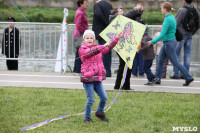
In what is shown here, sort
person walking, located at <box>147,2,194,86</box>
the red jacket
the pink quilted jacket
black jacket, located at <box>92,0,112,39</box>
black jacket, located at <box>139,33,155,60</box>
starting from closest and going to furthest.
A: the pink quilted jacket < person walking, located at <box>147,2,194,86</box> < black jacket, located at <box>139,33,155,60</box> < black jacket, located at <box>92,0,112,39</box> < the red jacket

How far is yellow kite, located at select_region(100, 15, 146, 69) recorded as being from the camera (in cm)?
742

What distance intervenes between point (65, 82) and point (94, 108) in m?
2.85

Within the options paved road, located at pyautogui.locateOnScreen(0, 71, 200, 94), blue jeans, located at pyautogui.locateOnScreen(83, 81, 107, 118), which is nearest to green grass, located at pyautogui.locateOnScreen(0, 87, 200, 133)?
blue jeans, located at pyautogui.locateOnScreen(83, 81, 107, 118)

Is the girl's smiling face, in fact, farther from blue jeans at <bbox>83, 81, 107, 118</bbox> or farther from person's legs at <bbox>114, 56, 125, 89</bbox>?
person's legs at <bbox>114, 56, 125, 89</bbox>

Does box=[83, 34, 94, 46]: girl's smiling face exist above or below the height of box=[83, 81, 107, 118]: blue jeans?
above

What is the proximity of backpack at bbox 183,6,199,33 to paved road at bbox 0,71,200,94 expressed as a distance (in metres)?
1.36

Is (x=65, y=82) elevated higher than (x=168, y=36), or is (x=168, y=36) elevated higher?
(x=168, y=36)

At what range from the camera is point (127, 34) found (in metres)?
7.42

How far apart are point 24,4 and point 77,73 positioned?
38752 mm

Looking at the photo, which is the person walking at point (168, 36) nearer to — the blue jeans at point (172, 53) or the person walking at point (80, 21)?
the blue jeans at point (172, 53)

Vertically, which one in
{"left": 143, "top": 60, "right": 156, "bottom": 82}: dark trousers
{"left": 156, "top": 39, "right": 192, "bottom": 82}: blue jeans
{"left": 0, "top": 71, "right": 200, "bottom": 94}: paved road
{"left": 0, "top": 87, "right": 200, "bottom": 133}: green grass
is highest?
{"left": 156, "top": 39, "right": 192, "bottom": 82}: blue jeans

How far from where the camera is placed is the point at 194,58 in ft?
42.1

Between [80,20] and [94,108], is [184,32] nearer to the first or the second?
[80,20]

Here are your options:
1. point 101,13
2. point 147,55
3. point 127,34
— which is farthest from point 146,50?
point 127,34
